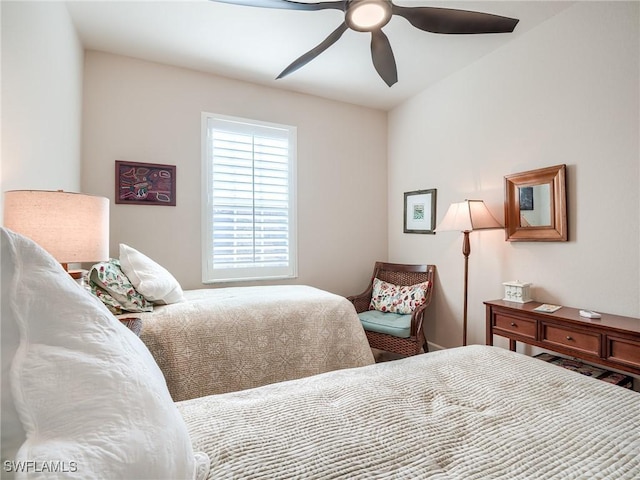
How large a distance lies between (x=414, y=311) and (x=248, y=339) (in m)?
1.59

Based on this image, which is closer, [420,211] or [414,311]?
[414,311]

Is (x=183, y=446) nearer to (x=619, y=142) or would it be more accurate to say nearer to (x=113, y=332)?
(x=113, y=332)

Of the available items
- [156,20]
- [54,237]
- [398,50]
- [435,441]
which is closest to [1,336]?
[435,441]

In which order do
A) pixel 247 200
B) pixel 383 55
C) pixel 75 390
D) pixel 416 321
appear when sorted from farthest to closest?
pixel 247 200, pixel 416 321, pixel 383 55, pixel 75 390

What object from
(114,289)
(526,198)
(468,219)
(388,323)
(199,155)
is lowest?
(388,323)

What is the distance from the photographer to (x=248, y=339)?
219 centimetres

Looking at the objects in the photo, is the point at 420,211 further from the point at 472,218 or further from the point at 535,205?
the point at 535,205

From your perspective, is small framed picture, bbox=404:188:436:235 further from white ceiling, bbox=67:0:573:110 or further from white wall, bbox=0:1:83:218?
white wall, bbox=0:1:83:218

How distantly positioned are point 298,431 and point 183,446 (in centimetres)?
32

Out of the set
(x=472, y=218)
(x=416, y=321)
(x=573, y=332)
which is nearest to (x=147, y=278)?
(x=416, y=321)

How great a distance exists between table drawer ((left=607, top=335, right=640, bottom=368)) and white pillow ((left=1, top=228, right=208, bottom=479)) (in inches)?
85.1

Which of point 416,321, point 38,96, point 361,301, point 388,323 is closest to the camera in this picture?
point 38,96

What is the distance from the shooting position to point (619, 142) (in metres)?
2.04

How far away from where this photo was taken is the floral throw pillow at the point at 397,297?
10.6ft
